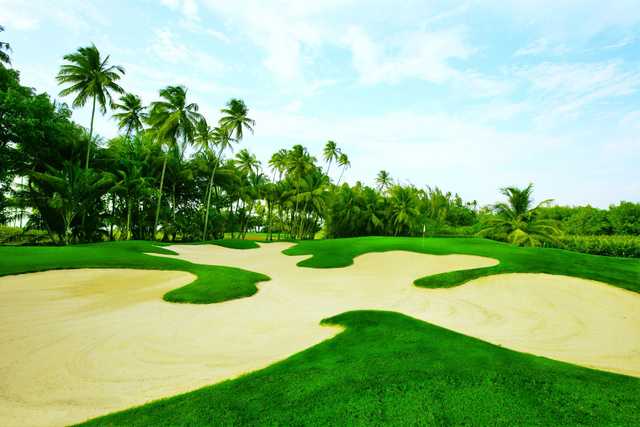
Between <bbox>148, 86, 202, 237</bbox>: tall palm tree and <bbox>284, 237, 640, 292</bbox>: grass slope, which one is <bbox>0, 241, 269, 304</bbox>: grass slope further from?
<bbox>148, 86, 202, 237</bbox>: tall palm tree

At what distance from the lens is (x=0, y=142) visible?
71.7 ft

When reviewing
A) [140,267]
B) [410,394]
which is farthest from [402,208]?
[410,394]

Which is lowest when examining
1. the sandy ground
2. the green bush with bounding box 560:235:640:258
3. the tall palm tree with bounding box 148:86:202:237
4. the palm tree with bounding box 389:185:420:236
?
the sandy ground

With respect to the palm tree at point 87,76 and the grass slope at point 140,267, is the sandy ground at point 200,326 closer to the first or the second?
the grass slope at point 140,267

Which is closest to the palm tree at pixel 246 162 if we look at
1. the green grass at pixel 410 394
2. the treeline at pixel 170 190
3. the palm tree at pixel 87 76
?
the treeline at pixel 170 190

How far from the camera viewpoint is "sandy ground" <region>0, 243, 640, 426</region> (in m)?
4.25

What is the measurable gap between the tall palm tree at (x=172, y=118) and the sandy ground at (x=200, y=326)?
23.5m

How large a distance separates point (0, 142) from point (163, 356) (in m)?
27.2

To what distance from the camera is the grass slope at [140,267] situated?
31.1 feet

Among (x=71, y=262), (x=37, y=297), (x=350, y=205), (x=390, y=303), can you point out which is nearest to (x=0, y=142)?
(x=71, y=262)

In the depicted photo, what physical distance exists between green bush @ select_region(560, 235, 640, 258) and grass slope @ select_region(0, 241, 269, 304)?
1114 inches

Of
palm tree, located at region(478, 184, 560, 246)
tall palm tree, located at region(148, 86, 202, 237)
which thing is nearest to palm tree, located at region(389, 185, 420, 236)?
palm tree, located at region(478, 184, 560, 246)

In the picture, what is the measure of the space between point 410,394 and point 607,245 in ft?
104

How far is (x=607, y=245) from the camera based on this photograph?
2525 centimetres
